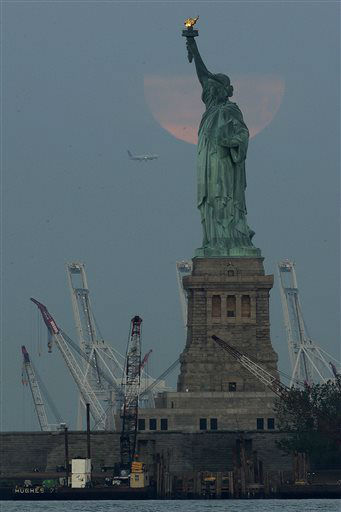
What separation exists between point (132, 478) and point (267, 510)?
22.4m

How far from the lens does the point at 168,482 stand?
199125 mm

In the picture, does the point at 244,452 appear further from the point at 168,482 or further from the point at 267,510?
the point at 267,510

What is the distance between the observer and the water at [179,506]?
17900 centimetres

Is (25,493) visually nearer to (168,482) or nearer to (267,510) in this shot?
(168,482)

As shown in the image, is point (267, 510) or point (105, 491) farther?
point (105, 491)

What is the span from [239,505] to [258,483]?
44.6 ft

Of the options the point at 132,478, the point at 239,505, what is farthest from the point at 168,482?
the point at 239,505

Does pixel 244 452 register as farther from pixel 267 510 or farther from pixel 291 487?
pixel 267 510

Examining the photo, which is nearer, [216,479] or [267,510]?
[267,510]

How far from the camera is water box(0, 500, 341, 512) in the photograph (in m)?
179

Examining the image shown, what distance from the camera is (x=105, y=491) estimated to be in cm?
19638

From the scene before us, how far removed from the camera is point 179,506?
185 m

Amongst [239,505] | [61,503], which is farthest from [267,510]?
[61,503]

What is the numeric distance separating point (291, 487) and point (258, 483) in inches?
158
